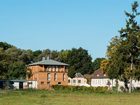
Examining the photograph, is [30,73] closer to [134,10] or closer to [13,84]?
[13,84]

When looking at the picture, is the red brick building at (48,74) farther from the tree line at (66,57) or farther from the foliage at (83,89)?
the tree line at (66,57)

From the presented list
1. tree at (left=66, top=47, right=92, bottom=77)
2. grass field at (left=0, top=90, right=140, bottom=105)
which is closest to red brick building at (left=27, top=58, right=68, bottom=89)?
tree at (left=66, top=47, right=92, bottom=77)

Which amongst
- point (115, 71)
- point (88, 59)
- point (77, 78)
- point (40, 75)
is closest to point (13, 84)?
point (40, 75)

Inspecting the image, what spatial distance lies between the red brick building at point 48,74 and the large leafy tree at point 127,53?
3354 centimetres

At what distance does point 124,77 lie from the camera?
100m

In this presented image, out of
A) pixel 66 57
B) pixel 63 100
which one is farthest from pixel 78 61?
pixel 63 100

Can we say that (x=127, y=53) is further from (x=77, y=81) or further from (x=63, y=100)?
(x=77, y=81)

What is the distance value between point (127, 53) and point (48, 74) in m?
39.7

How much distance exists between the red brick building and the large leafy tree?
3354 centimetres

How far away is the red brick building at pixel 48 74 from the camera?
433 ft

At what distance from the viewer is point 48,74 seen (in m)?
134

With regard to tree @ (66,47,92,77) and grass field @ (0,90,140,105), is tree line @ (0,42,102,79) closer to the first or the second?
tree @ (66,47,92,77)

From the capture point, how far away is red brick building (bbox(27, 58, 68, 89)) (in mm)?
132000

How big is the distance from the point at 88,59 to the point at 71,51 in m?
7.30
